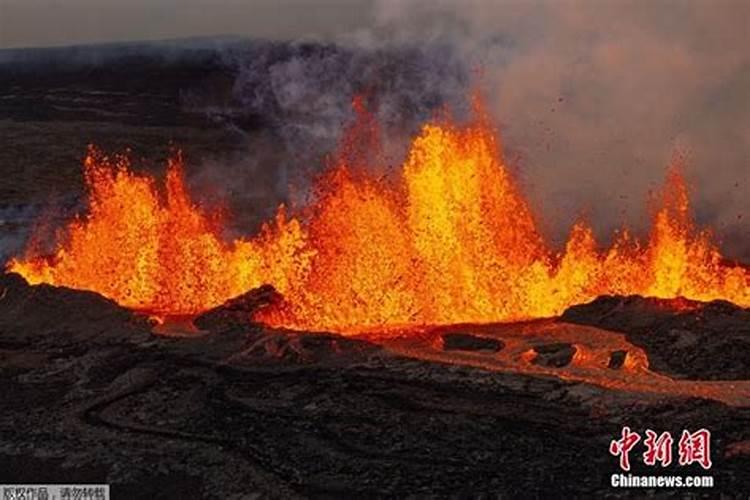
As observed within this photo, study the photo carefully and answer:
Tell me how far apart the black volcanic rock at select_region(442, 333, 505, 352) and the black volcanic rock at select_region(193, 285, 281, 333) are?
5.00 meters

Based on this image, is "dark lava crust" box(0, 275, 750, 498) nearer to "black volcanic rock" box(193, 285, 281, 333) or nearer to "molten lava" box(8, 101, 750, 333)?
"black volcanic rock" box(193, 285, 281, 333)

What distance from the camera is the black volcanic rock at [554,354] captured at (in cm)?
1939

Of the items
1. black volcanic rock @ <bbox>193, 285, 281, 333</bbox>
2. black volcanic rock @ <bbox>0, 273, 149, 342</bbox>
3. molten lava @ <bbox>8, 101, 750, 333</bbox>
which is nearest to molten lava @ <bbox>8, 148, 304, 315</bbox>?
molten lava @ <bbox>8, 101, 750, 333</bbox>

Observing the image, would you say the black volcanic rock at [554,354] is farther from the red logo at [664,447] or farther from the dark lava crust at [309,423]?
the red logo at [664,447]

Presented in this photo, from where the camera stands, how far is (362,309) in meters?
25.1

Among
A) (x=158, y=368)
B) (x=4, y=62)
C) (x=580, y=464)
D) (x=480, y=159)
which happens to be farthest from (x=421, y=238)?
(x=4, y=62)

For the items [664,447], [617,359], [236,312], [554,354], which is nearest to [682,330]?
[617,359]

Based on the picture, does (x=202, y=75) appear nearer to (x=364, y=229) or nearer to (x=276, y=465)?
(x=364, y=229)

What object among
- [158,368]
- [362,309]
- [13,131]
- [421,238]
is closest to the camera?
[158,368]

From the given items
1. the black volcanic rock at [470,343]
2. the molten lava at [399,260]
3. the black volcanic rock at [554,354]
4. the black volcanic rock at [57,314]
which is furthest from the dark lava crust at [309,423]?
the molten lava at [399,260]

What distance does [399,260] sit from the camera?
27672 mm

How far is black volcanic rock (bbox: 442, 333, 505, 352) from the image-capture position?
2109cm

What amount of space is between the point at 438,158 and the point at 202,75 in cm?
8680

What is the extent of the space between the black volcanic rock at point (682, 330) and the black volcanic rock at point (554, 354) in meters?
1.76
